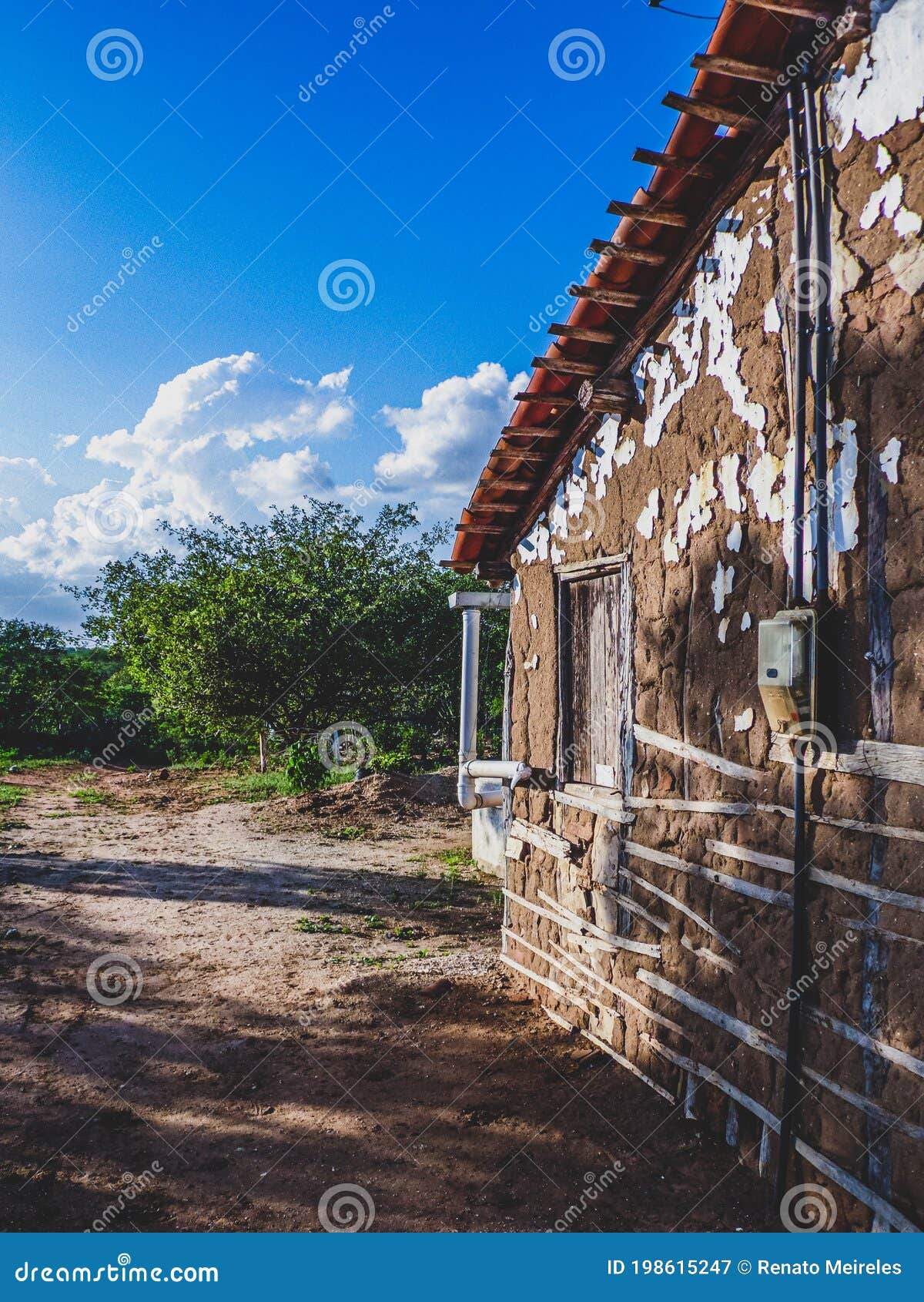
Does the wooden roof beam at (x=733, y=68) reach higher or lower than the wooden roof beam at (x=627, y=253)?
higher

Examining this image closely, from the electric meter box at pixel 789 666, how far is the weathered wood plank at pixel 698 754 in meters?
0.47

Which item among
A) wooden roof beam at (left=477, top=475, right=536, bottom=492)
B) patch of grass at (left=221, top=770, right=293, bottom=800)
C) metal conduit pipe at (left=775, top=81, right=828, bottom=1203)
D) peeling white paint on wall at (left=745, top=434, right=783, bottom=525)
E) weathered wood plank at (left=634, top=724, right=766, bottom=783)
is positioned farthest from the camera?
patch of grass at (left=221, top=770, right=293, bottom=800)

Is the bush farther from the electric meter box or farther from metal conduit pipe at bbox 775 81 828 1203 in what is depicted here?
the electric meter box

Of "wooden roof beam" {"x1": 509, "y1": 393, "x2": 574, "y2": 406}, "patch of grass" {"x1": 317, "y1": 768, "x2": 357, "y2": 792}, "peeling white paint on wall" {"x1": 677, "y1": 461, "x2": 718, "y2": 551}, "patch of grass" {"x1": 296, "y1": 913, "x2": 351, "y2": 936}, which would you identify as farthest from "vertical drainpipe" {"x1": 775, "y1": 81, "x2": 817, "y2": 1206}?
"patch of grass" {"x1": 317, "y1": 768, "x2": 357, "y2": 792}

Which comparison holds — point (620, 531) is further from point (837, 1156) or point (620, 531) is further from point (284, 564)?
point (284, 564)

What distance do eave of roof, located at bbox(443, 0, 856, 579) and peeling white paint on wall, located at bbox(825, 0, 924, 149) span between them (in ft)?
0.68

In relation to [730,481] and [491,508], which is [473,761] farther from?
[730,481]

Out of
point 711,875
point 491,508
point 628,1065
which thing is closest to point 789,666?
point 711,875

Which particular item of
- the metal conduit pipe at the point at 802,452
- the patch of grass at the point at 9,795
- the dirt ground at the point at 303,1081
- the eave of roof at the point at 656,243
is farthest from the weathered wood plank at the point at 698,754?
the patch of grass at the point at 9,795

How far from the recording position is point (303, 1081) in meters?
4.99

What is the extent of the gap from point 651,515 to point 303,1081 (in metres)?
4.03

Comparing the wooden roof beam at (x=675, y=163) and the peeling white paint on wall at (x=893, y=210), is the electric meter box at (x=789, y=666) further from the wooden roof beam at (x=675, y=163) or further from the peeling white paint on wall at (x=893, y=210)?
the wooden roof beam at (x=675, y=163)

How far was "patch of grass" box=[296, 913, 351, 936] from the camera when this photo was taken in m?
8.02

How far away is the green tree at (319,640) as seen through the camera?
15898mm
